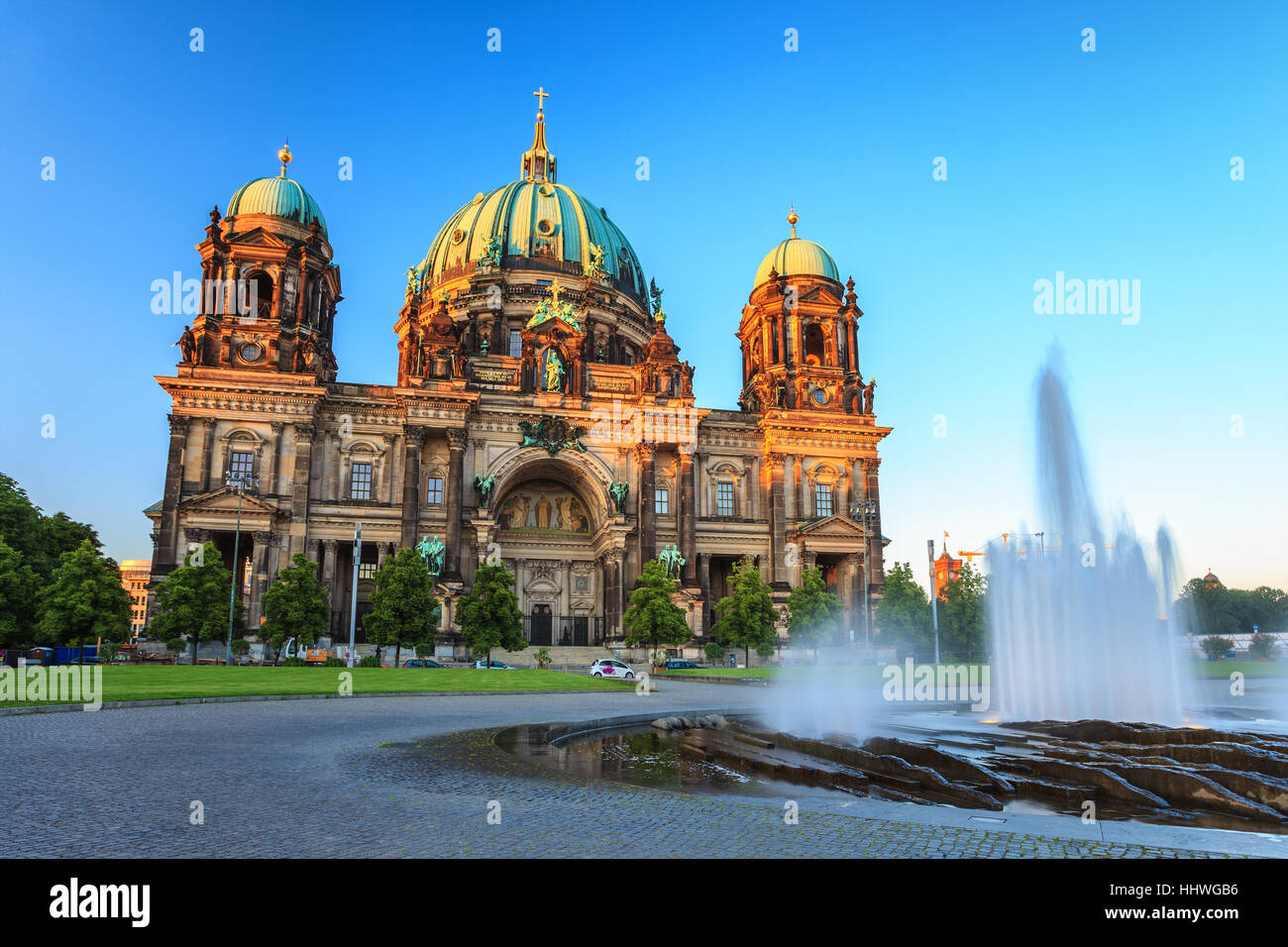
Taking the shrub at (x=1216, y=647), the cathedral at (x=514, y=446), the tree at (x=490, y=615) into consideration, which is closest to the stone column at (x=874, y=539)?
the cathedral at (x=514, y=446)

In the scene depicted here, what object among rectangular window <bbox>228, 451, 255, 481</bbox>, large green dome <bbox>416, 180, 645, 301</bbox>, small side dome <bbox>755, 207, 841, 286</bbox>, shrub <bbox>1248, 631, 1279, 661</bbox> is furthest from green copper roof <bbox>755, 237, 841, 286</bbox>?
shrub <bbox>1248, 631, 1279, 661</bbox>

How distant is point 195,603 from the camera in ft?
147

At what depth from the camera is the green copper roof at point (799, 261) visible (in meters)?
69.0

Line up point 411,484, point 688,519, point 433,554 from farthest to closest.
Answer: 1. point 688,519
2. point 411,484
3. point 433,554

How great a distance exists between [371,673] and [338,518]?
23.9m

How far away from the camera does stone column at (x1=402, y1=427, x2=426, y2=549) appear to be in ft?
188

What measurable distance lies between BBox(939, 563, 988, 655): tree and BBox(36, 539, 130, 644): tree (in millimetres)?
53624

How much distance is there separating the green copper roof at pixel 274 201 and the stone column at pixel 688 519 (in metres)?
32.6

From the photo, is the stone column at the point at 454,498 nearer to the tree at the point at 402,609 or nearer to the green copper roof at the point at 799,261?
the tree at the point at 402,609

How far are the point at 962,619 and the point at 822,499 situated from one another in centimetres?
1442

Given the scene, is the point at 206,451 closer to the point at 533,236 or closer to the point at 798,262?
the point at 533,236

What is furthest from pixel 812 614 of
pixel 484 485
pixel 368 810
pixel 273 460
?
pixel 368 810

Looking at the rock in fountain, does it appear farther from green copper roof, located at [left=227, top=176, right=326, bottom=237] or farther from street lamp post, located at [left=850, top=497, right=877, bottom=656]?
green copper roof, located at [left=227, top=176, right=326, bottom=237]
